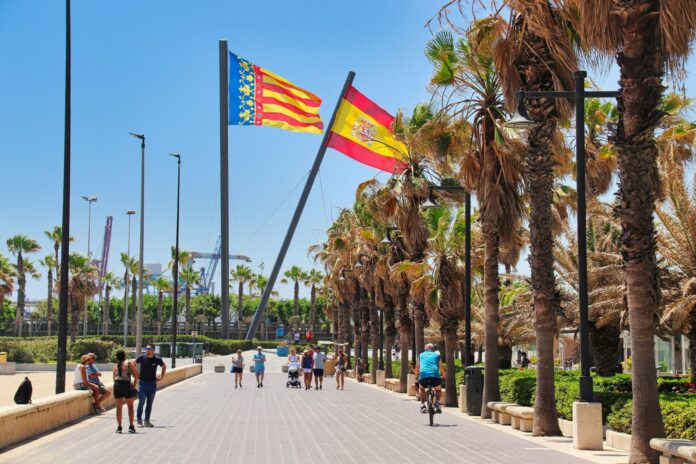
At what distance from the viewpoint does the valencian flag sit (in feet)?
176

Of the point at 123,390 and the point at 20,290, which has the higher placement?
the point at 20,290

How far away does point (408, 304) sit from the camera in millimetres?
38344

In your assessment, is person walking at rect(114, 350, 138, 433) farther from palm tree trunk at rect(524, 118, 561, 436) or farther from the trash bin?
the trash bin

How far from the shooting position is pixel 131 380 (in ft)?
58.9

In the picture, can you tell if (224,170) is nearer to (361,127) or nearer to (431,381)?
(361,127)

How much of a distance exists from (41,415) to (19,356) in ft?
139

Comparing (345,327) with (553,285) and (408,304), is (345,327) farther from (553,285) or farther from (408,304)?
(553,285)

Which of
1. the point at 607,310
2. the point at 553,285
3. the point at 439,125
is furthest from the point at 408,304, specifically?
the point at 553,285

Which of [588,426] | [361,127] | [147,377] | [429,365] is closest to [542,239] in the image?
[588,426]

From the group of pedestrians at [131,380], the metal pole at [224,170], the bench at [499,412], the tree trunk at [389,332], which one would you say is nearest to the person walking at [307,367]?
the tree trunk at [389,332]

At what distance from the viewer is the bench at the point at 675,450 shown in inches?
405

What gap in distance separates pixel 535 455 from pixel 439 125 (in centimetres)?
1085

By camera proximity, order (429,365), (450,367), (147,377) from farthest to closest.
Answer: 1. (450,367)
2. (429,365)
3. (147,377)

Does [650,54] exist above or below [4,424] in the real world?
above
